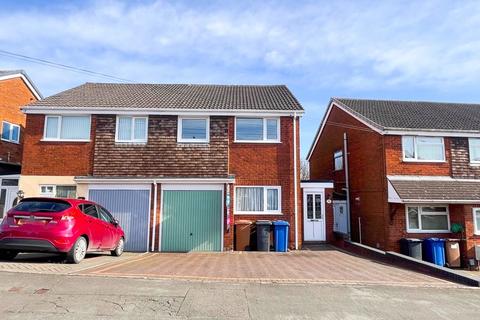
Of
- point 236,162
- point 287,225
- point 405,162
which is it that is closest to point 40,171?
point 236,162

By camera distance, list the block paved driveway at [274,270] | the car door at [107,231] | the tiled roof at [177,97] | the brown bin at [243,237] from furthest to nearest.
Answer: the tiled roof at [177,97]
the brown bin at [243,237]
the car door at [107,231]
the block paved driveway at [274,270]

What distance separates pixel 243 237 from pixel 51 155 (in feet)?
27.4

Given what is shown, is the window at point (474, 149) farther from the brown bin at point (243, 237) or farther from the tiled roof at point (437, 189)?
the brown bin at point (243, 237)

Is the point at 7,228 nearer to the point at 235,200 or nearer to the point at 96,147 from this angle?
the point at 96,147

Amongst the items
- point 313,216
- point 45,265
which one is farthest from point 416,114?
point 45,265

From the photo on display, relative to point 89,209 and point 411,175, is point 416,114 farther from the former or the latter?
point 89,209

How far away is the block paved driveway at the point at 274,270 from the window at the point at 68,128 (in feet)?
23.2

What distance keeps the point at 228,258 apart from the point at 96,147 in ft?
23.6

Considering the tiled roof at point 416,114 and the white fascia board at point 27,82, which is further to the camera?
the white fascia board at point 27,82

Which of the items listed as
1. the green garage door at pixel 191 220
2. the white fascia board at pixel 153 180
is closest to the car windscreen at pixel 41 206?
the white fascia board at pixel 153 180

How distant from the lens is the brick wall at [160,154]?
49.1ft

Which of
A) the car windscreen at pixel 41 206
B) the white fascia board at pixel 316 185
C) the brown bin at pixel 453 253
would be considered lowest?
the brown bin at pixel 453 253

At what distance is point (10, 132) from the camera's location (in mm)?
20438

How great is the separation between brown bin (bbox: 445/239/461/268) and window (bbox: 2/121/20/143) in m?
21.8
